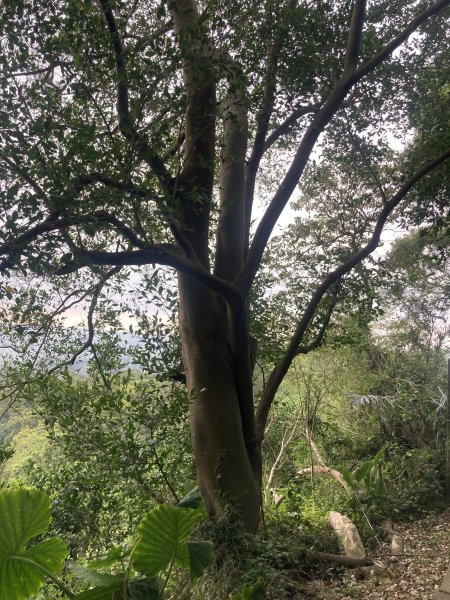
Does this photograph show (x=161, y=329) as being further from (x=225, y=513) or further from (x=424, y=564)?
(x=424, y=564)

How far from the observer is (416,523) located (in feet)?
16.1

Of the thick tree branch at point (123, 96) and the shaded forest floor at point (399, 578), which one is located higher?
the thick tree branch at point (123, 96)

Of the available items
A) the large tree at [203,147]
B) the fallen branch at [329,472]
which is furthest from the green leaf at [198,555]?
the fallen branch at [329,472]

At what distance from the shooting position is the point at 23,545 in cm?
117

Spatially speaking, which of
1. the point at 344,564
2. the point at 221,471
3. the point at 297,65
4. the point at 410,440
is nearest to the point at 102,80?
the point at 297,65

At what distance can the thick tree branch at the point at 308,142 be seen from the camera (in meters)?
2.88

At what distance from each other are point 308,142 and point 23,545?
2.71 metres

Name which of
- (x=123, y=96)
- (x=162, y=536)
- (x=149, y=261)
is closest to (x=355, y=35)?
(x=123, y=96)

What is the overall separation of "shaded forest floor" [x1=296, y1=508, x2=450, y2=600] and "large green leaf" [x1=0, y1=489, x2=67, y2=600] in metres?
2.42

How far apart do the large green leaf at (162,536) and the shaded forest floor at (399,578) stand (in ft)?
7.62

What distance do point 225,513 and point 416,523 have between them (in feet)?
9.51

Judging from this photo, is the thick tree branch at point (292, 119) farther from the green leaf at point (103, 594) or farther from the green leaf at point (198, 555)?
the green leaf at point (103, 594)

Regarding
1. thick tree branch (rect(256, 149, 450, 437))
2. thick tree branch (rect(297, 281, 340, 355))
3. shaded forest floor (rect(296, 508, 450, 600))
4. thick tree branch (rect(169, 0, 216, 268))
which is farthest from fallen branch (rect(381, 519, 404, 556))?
thick tree branch (rect(169, 0, 216, 268))

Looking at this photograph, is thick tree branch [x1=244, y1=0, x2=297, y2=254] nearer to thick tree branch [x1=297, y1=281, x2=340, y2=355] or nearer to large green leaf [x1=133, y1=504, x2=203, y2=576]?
thick tree branch [x1=297, y1=281, x2=340, y2=355]
